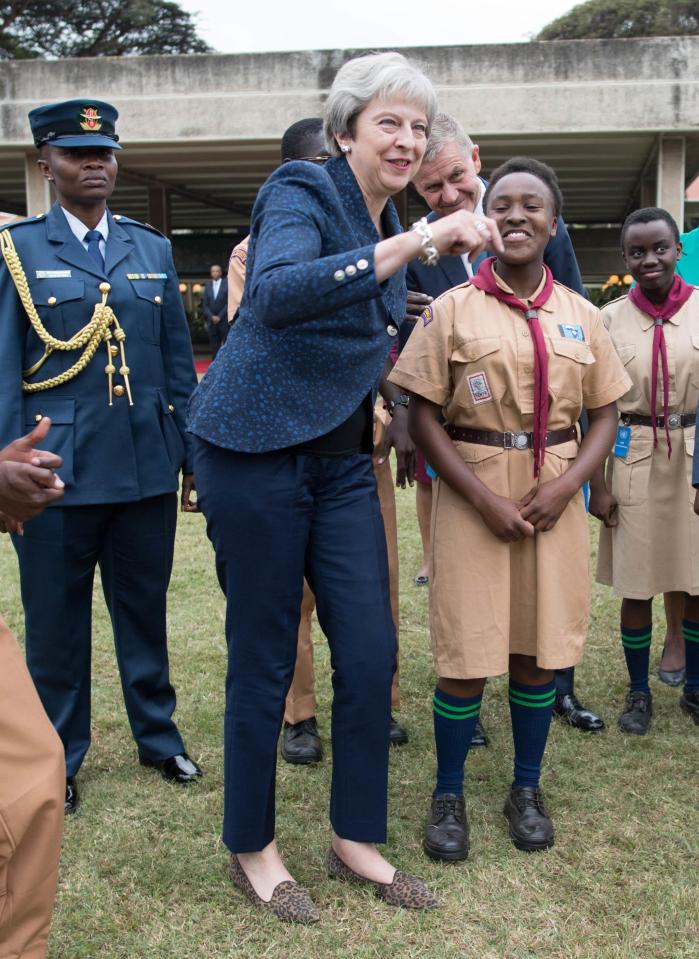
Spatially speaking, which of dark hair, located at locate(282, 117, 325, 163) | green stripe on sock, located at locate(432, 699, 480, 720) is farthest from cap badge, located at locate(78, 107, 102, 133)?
green stripe on sock, located at locate(432, 699, 480, 720)

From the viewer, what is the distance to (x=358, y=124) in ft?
8.50

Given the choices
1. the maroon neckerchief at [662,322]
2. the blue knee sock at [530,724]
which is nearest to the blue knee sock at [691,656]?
the maroon neckerchief at [662,322]

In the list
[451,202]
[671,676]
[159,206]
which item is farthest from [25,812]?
[159,206]

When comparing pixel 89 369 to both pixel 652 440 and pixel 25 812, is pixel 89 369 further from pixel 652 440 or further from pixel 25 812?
pixel 652 440

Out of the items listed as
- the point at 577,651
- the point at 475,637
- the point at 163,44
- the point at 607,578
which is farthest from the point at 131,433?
the point at 163,44

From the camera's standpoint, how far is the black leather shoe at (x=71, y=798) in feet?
11.6

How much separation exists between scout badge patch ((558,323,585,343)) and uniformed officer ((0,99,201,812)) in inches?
52.2

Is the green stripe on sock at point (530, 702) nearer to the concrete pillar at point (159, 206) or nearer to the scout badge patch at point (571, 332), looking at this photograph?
the scout badge patch at point (571, 332)

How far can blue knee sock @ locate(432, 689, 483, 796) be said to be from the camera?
127 inches

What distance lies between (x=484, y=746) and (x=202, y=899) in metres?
1.44

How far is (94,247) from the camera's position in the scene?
3.53 m

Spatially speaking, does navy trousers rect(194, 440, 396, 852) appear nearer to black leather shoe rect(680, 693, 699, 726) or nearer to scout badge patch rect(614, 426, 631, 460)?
scout badge patch rect(614, 426, 631, 460)

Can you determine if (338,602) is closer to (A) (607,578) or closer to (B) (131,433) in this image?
(B) (131,433)

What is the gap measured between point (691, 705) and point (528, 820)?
1356mm
